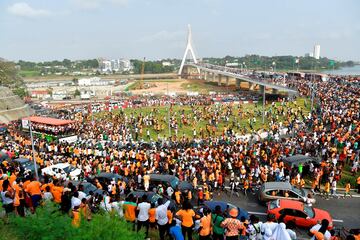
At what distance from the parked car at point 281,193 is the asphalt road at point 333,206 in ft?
2.21

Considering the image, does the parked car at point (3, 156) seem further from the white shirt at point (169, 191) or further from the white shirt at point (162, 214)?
the white shirt at point (162, 214)

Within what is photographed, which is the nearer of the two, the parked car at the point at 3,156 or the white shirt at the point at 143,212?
the white shirt at the point at 143,212

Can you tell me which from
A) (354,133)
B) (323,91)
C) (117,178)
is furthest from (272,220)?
(323,91)

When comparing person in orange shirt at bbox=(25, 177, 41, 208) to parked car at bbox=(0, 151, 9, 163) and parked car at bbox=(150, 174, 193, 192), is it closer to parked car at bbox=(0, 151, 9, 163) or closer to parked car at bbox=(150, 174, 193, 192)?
parked car at bbox=(150, 174, 193, 192)

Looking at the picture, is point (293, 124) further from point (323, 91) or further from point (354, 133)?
Result: point (323, 91)

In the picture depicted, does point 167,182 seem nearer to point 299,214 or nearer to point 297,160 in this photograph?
point 299,214

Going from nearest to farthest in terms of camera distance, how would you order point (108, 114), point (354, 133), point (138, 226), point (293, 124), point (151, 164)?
→ point (138, 226)
point (151, 164)
point (354, 133)
point (293, 124)
point (108, 114)

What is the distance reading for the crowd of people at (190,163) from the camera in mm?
8921

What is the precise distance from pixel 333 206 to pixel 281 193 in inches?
112

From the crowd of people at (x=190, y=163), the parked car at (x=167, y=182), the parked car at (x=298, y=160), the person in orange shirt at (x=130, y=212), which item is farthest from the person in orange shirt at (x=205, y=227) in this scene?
the parked car at (x=298, y=160)

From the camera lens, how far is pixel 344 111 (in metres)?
29.2

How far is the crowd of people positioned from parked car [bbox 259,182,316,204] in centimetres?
173

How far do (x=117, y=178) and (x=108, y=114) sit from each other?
28.1 metres

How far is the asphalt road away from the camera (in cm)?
1356
